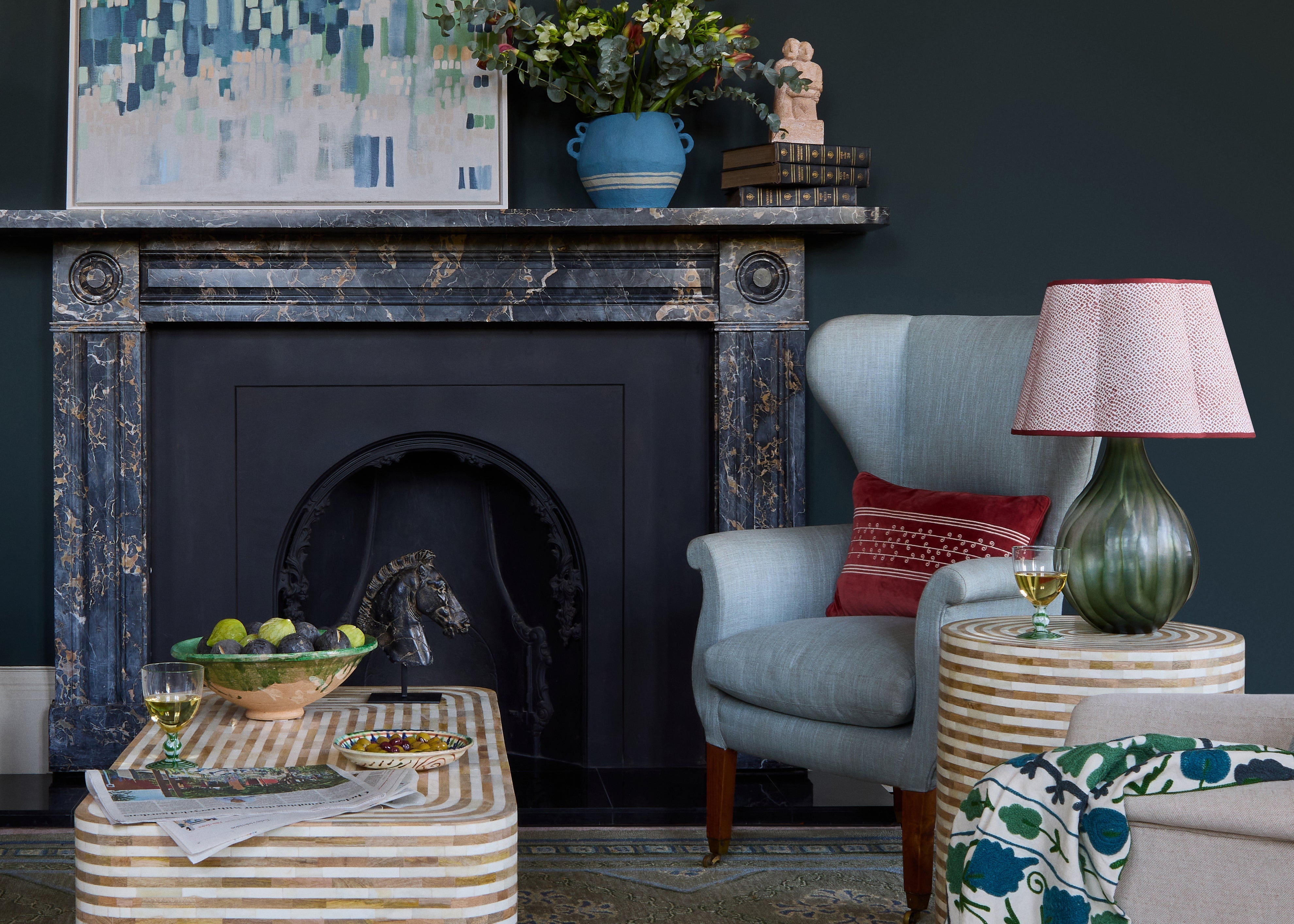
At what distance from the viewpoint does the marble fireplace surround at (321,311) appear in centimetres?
297

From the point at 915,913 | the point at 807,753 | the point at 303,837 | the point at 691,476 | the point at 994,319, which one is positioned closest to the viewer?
the point at 303,837

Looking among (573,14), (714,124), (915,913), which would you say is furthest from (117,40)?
(915,913)

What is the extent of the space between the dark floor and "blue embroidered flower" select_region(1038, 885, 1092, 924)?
1.61 metres

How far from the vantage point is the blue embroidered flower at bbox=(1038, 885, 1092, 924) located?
1074 mm

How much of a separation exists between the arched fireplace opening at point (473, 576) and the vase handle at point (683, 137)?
38.3 inches

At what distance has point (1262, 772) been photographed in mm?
1020

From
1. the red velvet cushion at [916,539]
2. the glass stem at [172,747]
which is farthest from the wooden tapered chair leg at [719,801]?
the glass stem at [172,747]

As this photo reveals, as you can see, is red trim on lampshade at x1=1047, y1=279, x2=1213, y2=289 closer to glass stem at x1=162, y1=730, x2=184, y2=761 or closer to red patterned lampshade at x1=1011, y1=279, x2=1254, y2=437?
red patterned lampshade at x1=1011, y1=279, x2=1254, y2=437

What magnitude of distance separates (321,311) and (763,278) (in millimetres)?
1100

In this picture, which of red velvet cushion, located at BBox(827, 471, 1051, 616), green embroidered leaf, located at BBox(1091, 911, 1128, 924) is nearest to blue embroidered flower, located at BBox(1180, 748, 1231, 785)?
green embroidered leaf, located at BBox(1091, 911, 1128, 924)

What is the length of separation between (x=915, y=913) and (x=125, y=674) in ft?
6.48

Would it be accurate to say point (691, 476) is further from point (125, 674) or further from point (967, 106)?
point (125, 674)

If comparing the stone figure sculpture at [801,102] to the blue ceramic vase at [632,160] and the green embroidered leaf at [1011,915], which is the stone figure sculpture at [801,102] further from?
the green embroidered leaf at [1011,915]

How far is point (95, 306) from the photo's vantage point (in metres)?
2.98
